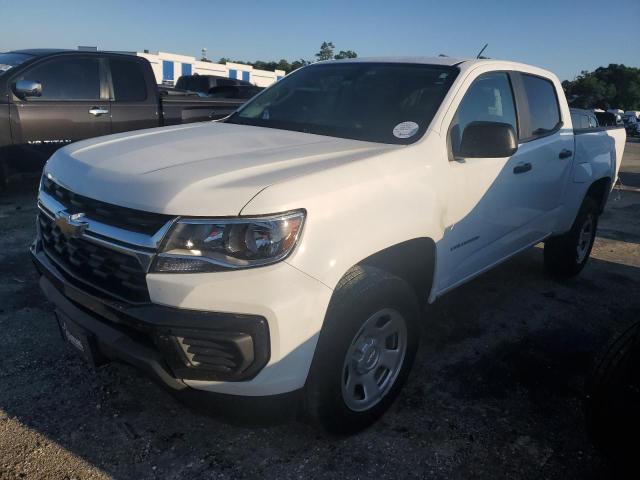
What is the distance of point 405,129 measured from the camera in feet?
9.16

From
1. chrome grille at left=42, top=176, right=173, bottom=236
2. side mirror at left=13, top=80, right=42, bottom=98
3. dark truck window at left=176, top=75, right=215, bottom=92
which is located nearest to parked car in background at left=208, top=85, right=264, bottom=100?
dark truck window at left=176, top=75, right=215, bottom=92

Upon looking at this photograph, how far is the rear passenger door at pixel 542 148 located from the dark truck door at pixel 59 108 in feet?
16.8

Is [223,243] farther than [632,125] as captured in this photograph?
No

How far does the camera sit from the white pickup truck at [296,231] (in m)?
1.92

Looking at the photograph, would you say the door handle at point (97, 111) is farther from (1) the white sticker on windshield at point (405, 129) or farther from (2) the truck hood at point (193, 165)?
(1) the white sticker on windshield at point (405, 129)

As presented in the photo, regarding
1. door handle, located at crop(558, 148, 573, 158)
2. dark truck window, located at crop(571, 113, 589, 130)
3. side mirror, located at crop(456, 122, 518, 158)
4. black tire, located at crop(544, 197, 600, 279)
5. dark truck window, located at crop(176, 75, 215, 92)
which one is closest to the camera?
side mirror, located at crop(456, 122, 518, 158)

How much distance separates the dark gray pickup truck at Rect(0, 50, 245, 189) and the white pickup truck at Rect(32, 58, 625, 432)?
3.14m

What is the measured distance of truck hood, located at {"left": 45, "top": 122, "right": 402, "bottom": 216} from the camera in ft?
6.42

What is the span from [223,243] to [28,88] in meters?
5.05

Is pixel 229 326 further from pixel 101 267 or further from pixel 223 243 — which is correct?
pixel 101 267

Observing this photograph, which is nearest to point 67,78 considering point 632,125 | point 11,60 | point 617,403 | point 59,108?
point 59,108

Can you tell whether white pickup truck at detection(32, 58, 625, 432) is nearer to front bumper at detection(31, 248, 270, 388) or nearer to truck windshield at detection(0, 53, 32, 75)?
front bumper at detection(31, 248, 270, 388)

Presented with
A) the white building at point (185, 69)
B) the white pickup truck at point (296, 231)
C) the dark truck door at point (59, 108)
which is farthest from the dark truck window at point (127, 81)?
the white building at point (185, 69)

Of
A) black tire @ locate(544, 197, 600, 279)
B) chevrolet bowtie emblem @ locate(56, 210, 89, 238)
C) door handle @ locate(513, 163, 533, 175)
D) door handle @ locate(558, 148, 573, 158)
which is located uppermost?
door handle @ locate(558, 148, 573, 158)
